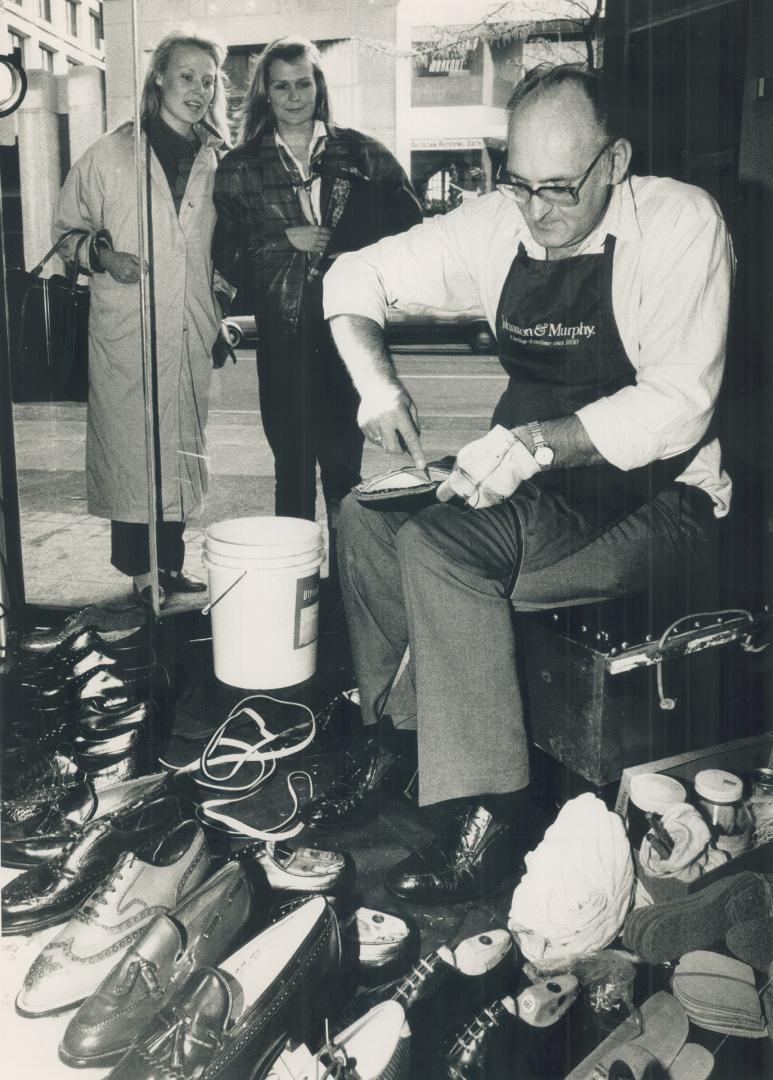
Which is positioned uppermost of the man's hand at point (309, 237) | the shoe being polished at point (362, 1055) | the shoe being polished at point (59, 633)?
the man's hand at point (309, 237)

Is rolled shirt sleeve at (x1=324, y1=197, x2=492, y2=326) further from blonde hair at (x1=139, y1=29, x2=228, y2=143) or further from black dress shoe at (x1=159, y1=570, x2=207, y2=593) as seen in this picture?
black dress shoe at (x1=159, y1=570, x2=207, y2=593)

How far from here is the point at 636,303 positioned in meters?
1.89

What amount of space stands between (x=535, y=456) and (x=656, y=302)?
1.29 feet

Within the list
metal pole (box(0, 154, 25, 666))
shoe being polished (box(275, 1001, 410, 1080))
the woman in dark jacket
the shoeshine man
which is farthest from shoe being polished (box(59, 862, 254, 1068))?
the woman in dark jacket

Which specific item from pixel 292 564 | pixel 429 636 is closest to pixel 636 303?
pixel 429 636

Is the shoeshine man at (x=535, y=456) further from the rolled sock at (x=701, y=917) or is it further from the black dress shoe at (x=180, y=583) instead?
the black dress shoe at (x=180, y=583)

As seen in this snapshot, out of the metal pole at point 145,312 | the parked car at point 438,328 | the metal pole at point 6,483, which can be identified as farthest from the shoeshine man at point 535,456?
the metal pole at point 6,483

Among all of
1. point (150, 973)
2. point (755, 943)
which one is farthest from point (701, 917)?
point (150, 973)

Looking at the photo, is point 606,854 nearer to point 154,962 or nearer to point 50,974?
point 154,962

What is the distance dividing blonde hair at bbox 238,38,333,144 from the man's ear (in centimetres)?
98

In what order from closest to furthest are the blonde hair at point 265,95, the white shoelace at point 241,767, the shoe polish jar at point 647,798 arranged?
1. the shoe polish jar at point 647,798
2. the white shoelace at point 241,767
3. the blonde hair at point 265,95

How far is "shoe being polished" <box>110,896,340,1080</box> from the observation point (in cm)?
112

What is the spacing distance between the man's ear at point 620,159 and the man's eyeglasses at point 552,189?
0.01 metres

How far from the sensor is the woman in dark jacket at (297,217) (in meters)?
2.54
